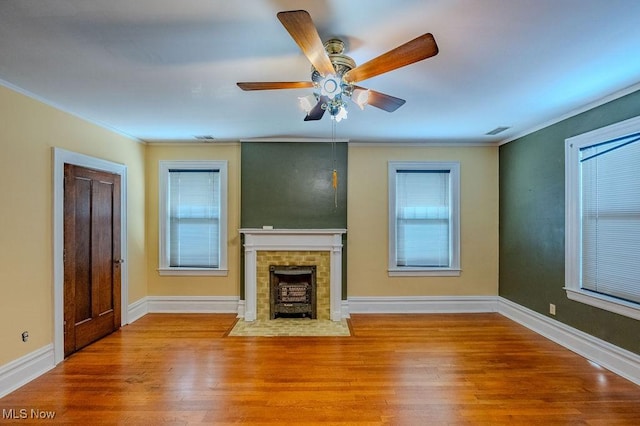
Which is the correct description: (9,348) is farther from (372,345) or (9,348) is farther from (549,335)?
(549,335)

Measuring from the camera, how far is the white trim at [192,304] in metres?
4.68

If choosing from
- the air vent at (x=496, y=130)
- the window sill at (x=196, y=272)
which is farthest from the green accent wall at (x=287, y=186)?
the air vent at (x=496, y=130)

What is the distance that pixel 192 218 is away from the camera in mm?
4707

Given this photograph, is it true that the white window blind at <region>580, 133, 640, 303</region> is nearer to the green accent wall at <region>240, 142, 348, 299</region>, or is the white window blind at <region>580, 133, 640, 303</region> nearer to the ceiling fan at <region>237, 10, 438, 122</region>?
the ceiling fan at <region>237, 10, 438, 122</region>

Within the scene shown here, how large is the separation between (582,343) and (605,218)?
1.29 meters

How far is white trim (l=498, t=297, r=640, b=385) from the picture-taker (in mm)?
2771

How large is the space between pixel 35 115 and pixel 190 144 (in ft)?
6.31

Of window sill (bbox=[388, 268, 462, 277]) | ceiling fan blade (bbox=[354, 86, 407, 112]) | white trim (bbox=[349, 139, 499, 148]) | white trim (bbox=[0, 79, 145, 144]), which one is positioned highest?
white trim (bbox=[0, 79, 145, 144])

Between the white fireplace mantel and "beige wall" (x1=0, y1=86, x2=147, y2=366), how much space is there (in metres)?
2.11

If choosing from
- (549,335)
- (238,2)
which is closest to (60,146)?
(238,2)

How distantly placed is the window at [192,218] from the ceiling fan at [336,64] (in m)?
2.82

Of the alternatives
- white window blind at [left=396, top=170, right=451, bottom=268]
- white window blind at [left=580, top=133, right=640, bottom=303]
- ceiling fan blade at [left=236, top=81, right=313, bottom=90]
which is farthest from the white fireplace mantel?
white window blind at [left=580, top=133, right=640, bottom=303]

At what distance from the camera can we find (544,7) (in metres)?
1.66

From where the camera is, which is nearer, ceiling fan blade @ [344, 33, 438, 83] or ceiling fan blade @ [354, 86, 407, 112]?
ceiling fan blade @ [344, 33, 438, 83]
